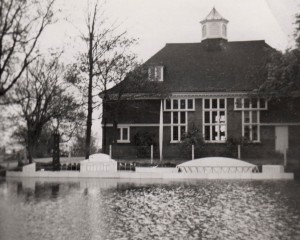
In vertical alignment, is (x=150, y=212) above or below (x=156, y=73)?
below

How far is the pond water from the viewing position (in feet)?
30.5

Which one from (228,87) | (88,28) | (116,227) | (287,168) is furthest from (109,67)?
(116,227)

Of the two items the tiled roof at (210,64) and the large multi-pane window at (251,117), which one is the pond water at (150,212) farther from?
the tiled roof at (210,64)

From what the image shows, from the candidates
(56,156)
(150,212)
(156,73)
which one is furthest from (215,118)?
(150,212)

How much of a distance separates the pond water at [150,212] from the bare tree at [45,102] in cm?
395

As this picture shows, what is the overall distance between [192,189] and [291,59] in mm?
10027

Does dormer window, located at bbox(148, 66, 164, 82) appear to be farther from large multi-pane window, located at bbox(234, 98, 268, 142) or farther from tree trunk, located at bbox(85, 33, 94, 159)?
large multi-pane window, located at bbox(234, 98, 268, 142)

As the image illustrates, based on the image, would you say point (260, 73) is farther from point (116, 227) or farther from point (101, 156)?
point (116, 227)

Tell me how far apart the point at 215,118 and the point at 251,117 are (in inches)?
95.3

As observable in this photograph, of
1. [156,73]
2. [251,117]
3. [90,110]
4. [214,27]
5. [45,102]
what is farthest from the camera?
[214,27]

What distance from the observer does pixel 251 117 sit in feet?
110

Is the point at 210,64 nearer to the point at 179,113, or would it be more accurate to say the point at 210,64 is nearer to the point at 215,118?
the point at 215,118

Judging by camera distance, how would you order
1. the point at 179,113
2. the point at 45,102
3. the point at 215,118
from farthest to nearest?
the point at 179,113 → the point at 215,118 → the point at 45,102

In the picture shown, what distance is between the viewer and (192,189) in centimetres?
1766
